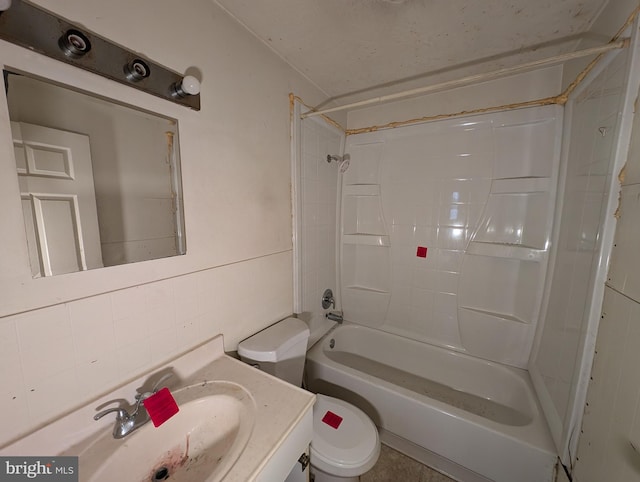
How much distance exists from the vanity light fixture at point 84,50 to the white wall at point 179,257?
3 cm

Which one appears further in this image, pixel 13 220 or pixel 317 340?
pixel 317 340

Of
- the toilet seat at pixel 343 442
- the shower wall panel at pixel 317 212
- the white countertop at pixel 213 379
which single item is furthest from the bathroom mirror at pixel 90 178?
the toilet seat at pixel 343 442

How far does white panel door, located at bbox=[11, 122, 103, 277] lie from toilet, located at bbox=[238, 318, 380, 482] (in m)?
0.77

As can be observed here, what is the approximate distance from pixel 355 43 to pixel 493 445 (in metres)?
2.20

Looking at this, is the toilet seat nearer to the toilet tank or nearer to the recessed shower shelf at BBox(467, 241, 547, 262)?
the toilet tank

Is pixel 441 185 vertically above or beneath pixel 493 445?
above

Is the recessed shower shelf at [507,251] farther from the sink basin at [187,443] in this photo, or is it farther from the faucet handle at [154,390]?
the faucet handle at [154,390]

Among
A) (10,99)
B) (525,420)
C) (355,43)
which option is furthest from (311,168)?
(525,420)

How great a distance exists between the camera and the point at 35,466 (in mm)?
628

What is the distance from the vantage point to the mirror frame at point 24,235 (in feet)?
1.90

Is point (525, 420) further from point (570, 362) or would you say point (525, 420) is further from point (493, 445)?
point (570, 362)

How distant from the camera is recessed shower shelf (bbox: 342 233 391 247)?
211 centimetres

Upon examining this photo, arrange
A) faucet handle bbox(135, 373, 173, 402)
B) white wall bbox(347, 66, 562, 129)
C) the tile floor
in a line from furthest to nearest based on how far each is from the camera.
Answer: white wall bbox(347, 66, 562, 129), the tile floor, faucet handle bbox(135, 373, 173, 402)

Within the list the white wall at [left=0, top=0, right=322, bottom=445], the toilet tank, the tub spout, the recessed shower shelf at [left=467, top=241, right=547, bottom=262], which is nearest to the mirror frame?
the white wall at [left=0, top=0, right=322, bottom=445]
